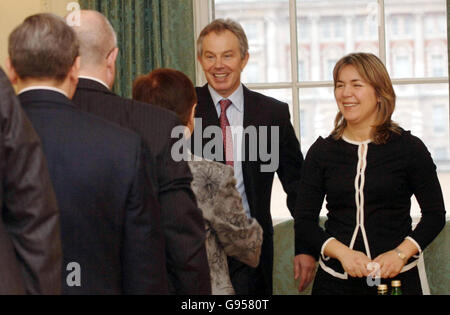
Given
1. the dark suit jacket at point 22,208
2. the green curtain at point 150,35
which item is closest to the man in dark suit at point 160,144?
the dark suit jacket at point 22,208

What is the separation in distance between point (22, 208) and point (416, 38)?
3510 mm

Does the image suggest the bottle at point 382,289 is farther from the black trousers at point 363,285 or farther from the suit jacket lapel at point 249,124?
the suit jacket lapel at point 249,124

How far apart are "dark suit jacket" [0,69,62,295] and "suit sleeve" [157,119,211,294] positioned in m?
0.48

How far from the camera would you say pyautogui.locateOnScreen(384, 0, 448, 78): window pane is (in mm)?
4430

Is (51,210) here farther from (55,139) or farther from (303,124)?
(303,124)

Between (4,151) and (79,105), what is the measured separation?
528 mm

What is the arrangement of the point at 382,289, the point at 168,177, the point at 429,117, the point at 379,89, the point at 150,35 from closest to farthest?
the point at 168,177 → the point at 382,289 → the point at 379,89 → the point at 150,35 → the point at 429,117

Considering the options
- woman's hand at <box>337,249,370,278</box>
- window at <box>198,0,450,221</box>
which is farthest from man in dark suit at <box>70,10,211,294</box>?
window at <box>198,0,450,221</box>

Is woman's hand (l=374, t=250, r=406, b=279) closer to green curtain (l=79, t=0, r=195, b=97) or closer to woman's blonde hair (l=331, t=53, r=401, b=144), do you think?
woman's blonde hair (l=331, t=53, r=401, b=144)

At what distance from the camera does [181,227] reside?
2045 millimetres

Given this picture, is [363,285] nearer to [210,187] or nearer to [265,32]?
[210,187]

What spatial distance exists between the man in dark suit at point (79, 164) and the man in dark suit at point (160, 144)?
0.17 metres

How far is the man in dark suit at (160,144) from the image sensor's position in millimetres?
2029

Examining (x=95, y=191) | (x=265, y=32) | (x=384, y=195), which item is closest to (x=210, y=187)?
(x=95, y=191)
